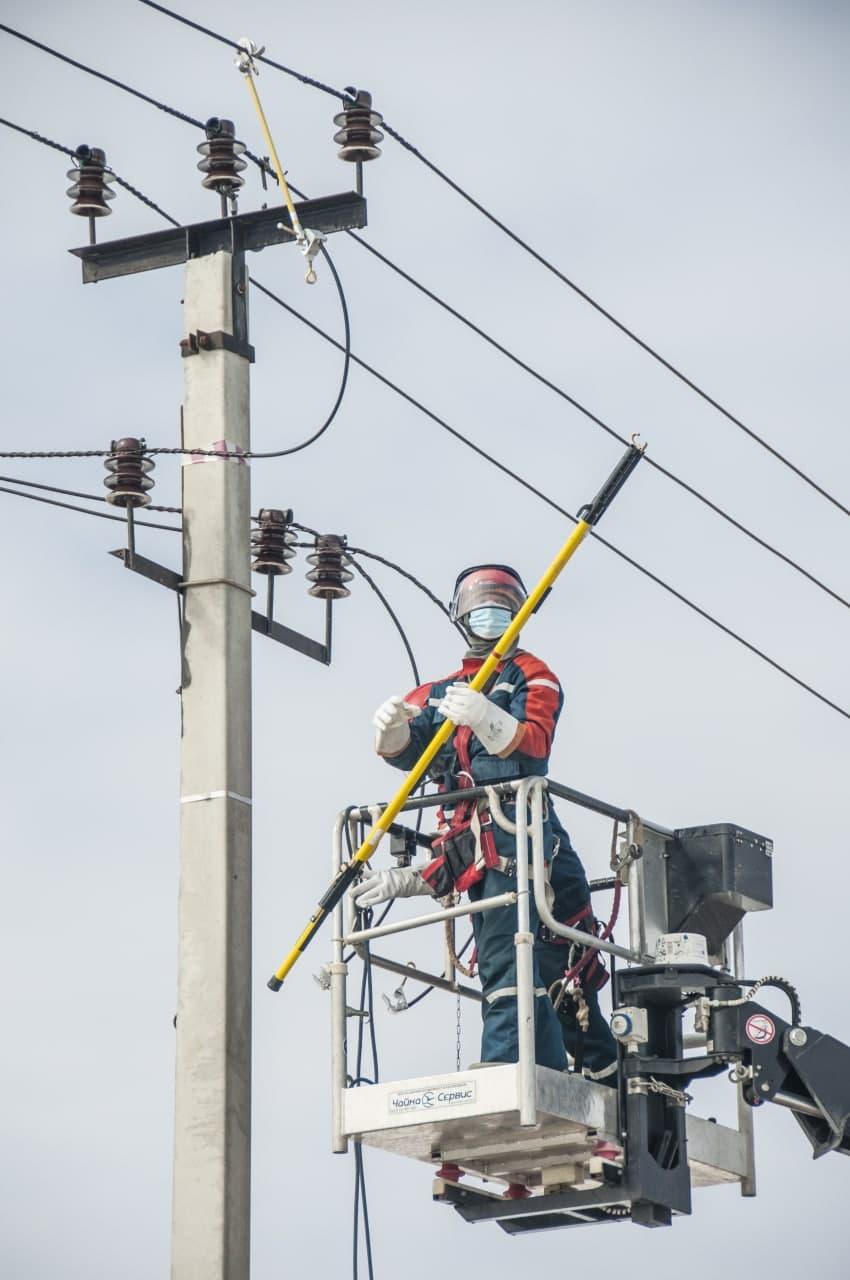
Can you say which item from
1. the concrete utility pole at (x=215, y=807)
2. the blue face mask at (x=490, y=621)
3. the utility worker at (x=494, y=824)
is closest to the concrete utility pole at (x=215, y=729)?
the concrete utility pole at (x=215, y=807)

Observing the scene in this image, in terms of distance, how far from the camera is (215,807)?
15211 millimetres

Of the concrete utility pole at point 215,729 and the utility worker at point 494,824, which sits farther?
the utility worker at point 494,824

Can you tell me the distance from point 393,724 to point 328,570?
1.59 meters

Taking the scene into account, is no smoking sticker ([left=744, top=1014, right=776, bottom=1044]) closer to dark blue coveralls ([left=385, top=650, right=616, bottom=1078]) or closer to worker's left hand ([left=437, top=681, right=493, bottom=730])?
dark blue coveralls ([left=385, top=650, right=616, bottom=1078])

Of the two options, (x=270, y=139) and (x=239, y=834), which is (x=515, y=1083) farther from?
(x=270, y=139)

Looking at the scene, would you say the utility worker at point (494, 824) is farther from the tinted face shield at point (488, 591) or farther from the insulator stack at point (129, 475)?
the insulator stack at point (129, 475)

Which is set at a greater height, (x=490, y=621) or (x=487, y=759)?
(x=490, y=621)

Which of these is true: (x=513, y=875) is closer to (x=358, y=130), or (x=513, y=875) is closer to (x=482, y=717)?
(x=482, y=717)

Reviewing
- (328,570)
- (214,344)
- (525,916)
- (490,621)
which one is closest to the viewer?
(525,916)

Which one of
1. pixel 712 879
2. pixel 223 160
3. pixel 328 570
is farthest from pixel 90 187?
pixel 712 879

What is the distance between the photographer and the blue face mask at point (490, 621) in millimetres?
16219

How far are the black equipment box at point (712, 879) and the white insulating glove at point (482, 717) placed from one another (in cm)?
134

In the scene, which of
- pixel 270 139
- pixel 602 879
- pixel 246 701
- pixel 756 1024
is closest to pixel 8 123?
pixel 270 139

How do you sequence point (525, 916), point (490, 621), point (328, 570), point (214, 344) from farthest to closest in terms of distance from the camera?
point (328, 570), point (490, 621), point (214, 344), point (525, 916)
